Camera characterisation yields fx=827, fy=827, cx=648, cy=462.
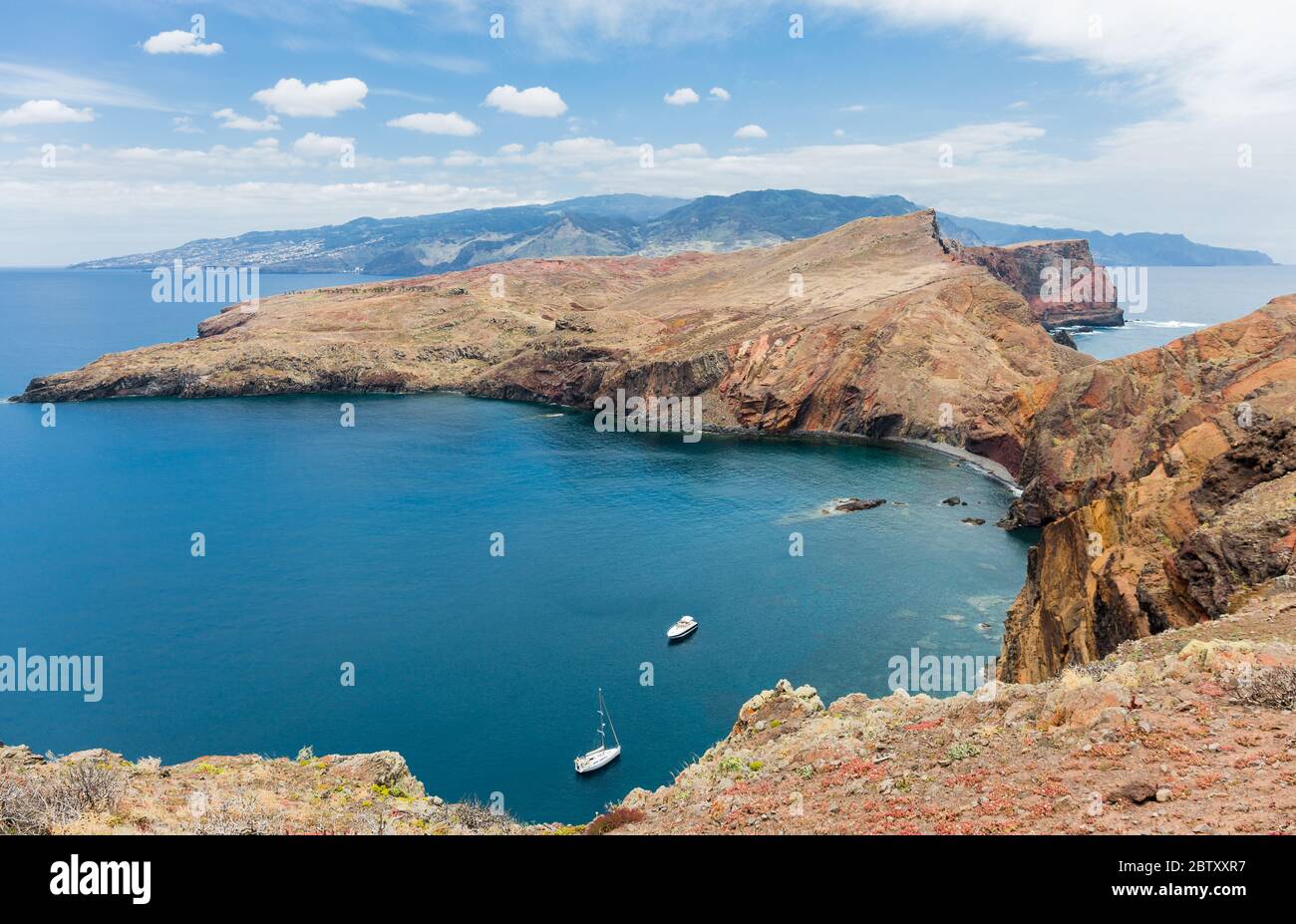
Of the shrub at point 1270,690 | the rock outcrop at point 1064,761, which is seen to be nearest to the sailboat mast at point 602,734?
the rock outcrop at point 1064,761

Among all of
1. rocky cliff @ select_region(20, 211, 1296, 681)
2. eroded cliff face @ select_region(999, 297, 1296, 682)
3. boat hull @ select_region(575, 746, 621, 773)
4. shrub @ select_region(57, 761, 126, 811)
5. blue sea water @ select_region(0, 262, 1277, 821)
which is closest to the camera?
shrub @ select_region(57, 761, 126, 811)

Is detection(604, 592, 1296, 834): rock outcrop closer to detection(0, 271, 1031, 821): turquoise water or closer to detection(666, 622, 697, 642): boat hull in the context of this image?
detection(0, 271, 1031, 821): turquoise water

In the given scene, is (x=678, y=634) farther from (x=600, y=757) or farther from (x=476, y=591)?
(x=476, y=591)

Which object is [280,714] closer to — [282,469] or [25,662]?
[25,662]

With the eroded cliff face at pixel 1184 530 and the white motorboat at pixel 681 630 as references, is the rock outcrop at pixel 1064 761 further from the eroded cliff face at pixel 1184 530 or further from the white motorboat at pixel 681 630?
the white motorboat at pixel 681 630

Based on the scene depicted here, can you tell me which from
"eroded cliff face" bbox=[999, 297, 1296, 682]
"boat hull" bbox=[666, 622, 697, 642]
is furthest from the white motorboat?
"eroded cliff face" bbox=[999, 297, 1296, 682]

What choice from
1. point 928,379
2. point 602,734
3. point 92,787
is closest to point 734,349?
point 928,379
